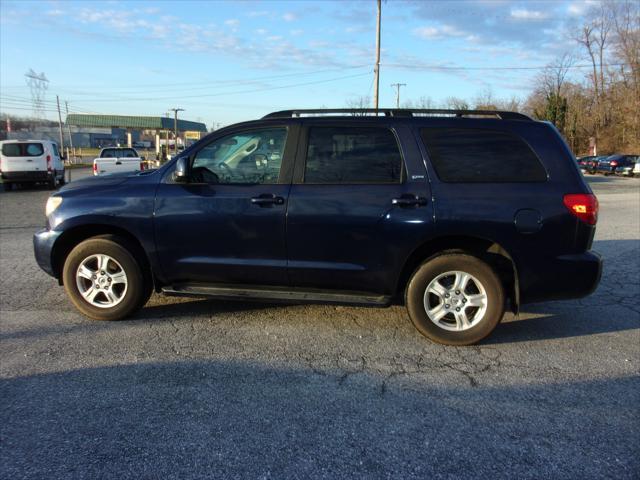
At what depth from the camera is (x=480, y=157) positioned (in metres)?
4.12

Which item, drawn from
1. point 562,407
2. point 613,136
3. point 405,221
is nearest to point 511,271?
point 405,221

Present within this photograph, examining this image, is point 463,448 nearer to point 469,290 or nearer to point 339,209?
point 469,290

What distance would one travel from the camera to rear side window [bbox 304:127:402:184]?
4172 millimetres

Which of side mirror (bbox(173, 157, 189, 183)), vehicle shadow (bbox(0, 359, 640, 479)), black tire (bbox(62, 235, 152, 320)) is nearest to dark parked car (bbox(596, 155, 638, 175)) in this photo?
vehicle shadow (bbox(0, 359, 640, 479))

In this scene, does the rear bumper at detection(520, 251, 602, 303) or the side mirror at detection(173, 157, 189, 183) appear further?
the side mirror at detection(173, 157, 189, 183)

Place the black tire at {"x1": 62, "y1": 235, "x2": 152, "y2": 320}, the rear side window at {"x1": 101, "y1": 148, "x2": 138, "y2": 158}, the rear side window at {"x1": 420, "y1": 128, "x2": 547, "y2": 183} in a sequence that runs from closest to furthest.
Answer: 1. the rear side window at {"x1": 420, "y1": 128, "x2": 547, "y2": 183}
2. the black tire at {"x1": 62, "y1": 235, "x2": 152, "y2": 320}
3. the rear side window at {"x1": 101, "y1": 148, "x2": 138, "y2": 158}

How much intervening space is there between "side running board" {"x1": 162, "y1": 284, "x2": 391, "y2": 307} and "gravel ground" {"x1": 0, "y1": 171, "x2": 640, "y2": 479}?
1.07 feet

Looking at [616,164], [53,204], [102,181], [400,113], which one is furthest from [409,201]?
[616,164]

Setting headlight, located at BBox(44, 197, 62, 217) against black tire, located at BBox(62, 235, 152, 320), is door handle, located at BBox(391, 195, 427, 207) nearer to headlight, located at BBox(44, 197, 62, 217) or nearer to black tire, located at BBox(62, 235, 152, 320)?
black tire, located at BBox(62, 235, 152, 320)

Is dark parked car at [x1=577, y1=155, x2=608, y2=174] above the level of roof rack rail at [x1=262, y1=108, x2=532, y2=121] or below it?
below

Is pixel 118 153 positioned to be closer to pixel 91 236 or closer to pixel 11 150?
pixel 11 150

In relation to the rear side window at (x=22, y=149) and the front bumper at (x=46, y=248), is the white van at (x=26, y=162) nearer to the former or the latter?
the rear side window at (x=22, y=149)

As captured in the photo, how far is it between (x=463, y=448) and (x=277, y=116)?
3166 mm

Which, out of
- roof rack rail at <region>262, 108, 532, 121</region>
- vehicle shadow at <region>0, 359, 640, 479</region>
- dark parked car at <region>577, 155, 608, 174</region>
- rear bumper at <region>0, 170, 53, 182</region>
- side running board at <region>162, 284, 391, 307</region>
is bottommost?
vehicle shadow at <region>0, 359, 640, 479</region>
